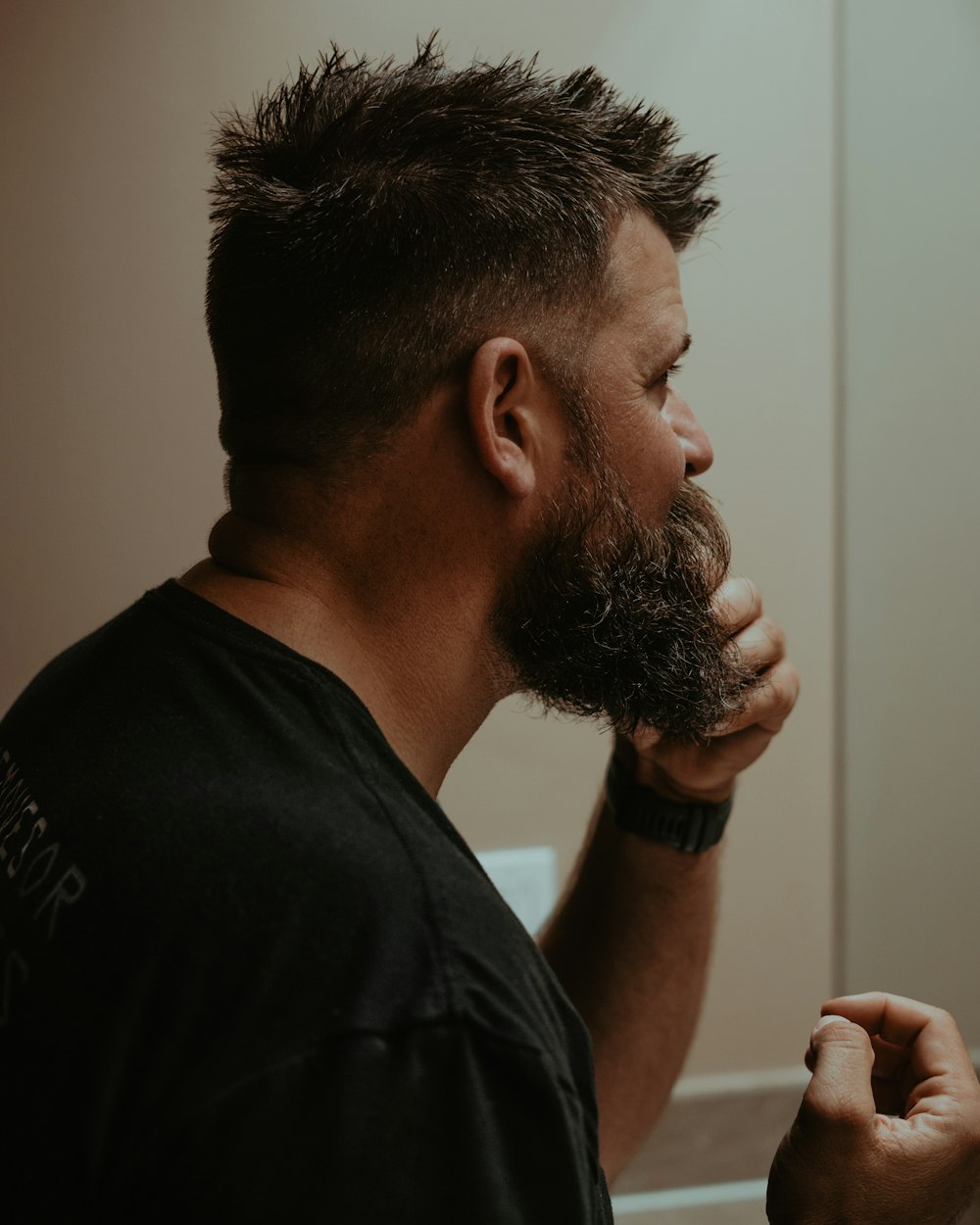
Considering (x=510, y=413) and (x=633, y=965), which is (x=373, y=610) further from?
(x=633, y=965)

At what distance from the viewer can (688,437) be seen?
775mm

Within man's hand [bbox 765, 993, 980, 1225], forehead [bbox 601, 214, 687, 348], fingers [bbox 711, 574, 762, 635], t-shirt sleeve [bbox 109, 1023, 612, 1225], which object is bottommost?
man's hand [bbox 765, 993, 980, 1225]

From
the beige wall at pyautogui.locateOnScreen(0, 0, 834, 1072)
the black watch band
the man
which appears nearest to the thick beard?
the man

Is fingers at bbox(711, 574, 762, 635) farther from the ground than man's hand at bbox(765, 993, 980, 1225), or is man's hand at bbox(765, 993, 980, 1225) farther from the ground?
fingers at bbox(711, 574, 762, 635)

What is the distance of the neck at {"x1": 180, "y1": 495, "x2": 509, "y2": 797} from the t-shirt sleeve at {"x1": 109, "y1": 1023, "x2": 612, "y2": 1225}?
0.22 m

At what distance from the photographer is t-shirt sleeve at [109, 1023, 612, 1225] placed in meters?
0.41

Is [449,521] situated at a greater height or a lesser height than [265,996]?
greater

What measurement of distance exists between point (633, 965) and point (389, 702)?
455mm

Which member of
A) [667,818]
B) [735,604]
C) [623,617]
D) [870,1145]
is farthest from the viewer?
[667,818]

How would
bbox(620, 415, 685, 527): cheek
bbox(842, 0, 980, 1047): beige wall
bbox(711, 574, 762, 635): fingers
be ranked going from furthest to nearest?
bbox(842, 0, 980, 1047): beige wall → bbox(711, 574, 762, 635): fingers → bbox(620, 415, 685, 527): cheek

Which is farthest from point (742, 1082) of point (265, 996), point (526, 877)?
point (265, 996)

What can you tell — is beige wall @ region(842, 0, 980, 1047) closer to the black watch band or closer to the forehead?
the black watch band

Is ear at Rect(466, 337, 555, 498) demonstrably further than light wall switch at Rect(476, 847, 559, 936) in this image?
No

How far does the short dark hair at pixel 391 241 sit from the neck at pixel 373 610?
0.18 feet
